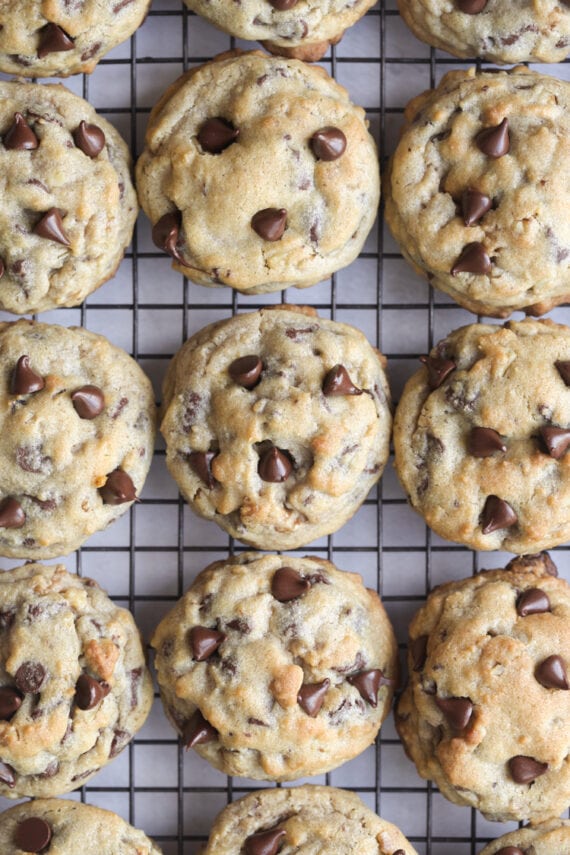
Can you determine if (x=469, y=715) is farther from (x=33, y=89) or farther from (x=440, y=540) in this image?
(x=33, y=89)

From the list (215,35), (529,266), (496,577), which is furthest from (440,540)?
(215,35)

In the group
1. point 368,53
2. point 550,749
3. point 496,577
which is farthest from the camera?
point 368,53

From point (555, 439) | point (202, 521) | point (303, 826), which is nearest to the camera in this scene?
point (555, 439)

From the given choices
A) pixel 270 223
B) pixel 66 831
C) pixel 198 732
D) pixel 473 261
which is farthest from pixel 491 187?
pixel 66 831

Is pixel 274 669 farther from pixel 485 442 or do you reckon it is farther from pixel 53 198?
pixel 53 198

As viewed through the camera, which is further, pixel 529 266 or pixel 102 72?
pixel 102 72

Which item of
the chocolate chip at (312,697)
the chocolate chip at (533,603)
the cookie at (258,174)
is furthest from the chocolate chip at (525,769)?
the cookie at (258,174)
